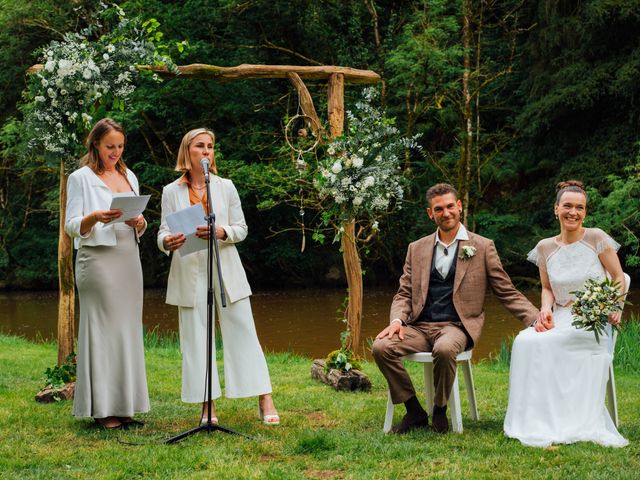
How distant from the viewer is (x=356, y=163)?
632cm

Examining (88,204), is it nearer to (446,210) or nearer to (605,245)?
(446,210)

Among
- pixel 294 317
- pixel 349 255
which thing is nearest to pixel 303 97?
pixel 349 255

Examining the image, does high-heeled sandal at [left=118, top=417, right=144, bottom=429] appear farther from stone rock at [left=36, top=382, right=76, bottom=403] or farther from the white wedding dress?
the white wedding dress

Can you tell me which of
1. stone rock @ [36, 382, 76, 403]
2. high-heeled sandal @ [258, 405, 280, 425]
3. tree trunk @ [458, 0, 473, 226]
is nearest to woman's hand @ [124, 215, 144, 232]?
high-heeled sandal @ [258, 405, 280, 425]

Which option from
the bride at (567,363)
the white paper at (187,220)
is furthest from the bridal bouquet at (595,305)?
the white paper at (187,220)

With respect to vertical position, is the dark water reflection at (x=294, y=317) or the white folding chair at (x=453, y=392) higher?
the white folding chair at (x=453, y=392)

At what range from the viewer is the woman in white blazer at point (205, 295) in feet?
17.8

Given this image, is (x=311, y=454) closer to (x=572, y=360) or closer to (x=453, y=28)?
(x=572, y=360)

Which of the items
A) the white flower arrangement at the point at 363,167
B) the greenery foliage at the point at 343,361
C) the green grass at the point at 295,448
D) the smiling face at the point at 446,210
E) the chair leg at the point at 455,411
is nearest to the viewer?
the green grass at the point at 295,448

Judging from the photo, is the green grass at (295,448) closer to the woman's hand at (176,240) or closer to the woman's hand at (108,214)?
the woman's hand at (176,240)

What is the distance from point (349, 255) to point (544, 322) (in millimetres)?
2958

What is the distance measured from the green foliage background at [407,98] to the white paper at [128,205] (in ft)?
32.0

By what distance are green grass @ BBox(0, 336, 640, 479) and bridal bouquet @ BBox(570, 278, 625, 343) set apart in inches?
26.8

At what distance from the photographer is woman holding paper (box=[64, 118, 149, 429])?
541 cm
